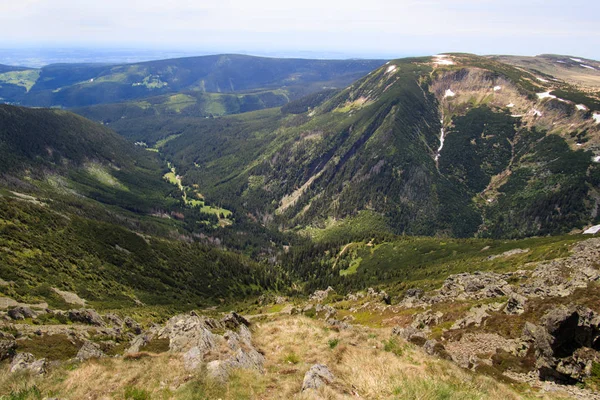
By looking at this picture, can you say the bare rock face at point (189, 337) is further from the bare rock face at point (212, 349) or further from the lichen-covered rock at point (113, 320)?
the lichen-covered rock at point (113, 320)

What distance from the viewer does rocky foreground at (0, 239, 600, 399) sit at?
69.2 ft

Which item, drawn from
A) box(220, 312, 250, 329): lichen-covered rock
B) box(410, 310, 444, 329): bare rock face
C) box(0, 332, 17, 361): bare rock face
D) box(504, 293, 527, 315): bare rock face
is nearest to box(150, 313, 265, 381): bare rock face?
box(220, 312, 250, 329): lichen-covered rock

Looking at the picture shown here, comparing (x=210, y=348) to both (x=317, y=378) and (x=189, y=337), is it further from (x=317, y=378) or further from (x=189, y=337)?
(x=317, y=378)

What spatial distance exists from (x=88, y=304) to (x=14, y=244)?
3419 centimetres

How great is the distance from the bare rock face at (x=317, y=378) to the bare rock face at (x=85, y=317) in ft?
165

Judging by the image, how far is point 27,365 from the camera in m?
24.8

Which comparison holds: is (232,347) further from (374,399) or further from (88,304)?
(88,304)

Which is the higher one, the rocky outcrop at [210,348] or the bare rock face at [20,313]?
the rocky outcrop at [210,348]

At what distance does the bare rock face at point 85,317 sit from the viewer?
53.0m

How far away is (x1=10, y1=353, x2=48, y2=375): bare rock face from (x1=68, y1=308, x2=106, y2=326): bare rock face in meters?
27.6

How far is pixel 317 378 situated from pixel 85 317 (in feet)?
173

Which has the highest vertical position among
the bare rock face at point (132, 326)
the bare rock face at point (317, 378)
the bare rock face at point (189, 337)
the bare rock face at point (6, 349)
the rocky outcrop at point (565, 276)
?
the bare rock face at point (317, 378)

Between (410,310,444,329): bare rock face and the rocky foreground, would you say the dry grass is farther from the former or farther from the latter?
(410,310,444,329): bare rock face

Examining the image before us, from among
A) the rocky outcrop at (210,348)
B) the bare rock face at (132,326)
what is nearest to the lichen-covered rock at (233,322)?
the rocky outcrop at (210,348)
